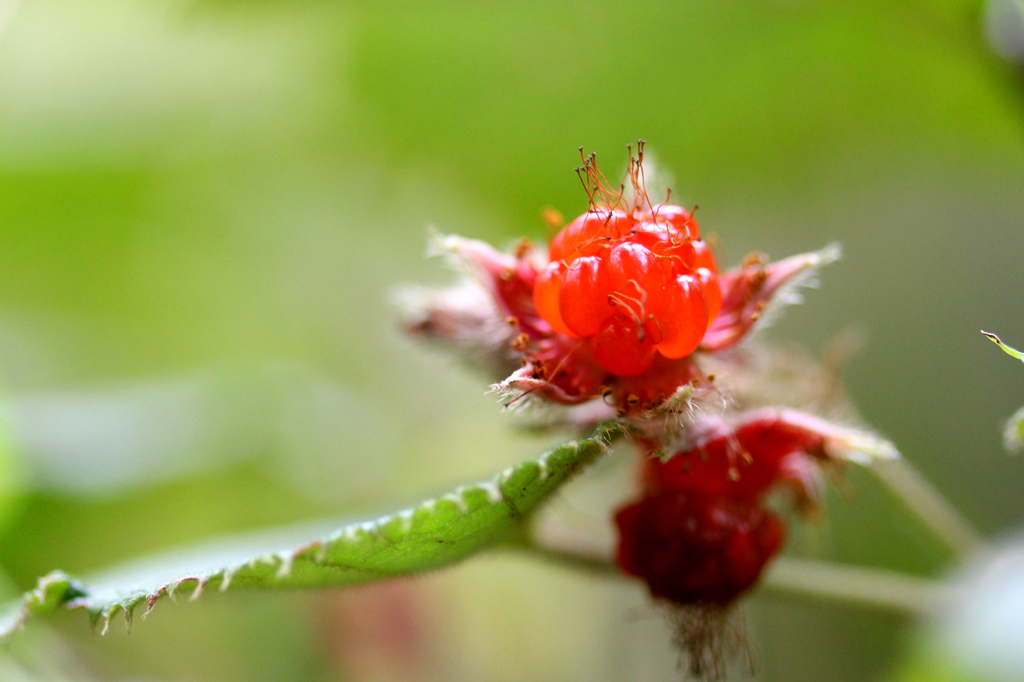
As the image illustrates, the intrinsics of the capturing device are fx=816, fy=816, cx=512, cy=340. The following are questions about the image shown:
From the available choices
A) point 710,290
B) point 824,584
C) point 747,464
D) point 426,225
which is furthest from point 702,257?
point 426,225

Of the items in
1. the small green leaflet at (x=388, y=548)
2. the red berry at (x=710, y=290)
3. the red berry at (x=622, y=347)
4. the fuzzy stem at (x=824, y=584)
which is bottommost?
the fuzzy stem at (x=824, y=584)

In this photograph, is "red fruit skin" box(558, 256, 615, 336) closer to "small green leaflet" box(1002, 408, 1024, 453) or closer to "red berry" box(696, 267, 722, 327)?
"red berry" box(696, 267, 722, 327)

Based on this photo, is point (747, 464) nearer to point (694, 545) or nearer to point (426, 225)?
point (694, 545)

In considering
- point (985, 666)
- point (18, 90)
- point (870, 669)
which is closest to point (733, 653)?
point (985, 666)

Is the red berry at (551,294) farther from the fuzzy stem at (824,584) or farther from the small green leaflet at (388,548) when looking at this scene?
the fuzzy stem at (824,584)

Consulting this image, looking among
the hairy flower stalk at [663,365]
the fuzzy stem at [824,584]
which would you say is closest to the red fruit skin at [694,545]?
the hairy flower stalk at [663,365]

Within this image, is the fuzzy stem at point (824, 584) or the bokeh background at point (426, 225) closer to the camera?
the fuzzy stem at point (824, 584)
